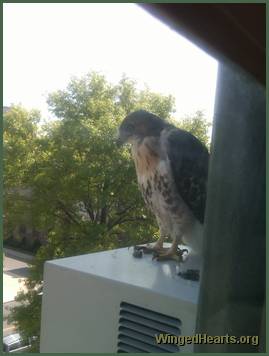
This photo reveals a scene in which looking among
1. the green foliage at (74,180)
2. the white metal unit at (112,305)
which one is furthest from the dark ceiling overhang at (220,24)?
the green foliage at (74,180)

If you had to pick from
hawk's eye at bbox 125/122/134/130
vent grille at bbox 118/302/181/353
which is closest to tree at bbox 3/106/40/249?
hawk's eye at bbox 125/122/134/130

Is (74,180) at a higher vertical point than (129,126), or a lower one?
higher

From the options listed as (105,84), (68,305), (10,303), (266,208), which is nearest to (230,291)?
(266,208)

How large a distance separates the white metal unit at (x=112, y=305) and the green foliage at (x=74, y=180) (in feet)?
6.81

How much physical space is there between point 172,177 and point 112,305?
460mm

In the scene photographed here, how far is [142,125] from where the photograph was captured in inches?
51.6

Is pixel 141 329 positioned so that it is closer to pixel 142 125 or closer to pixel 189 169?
pixel 189 169

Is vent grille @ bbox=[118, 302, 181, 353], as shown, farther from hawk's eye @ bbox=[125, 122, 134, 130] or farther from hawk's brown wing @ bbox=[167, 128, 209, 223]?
hawk's eye @ bbox=[125, 122, 134, 130]

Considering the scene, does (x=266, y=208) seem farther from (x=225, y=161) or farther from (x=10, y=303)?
(x=10, y=303)

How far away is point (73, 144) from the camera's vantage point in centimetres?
334

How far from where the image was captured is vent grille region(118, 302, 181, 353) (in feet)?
2.55

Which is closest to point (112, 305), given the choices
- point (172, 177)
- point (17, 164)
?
point (172, 177)

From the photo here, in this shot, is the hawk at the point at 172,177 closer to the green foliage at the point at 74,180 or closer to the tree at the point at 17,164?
the green foliage at the point at 74,180

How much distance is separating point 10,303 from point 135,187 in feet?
5.69
